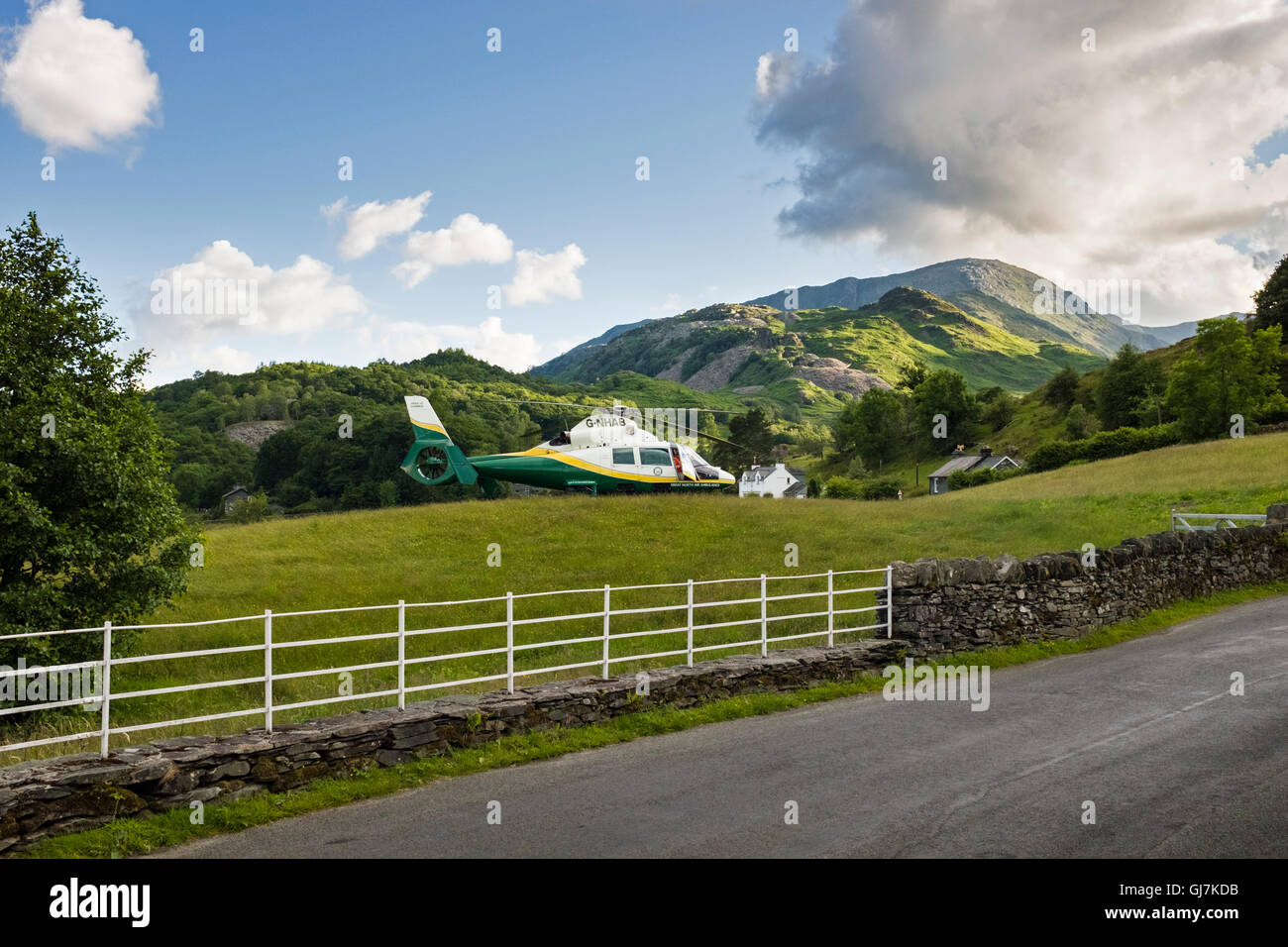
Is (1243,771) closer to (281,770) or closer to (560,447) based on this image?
(281,770)

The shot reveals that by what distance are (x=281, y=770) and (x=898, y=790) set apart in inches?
223

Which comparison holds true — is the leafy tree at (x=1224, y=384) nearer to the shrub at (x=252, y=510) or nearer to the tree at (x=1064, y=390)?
the tree at (x=1064, y=390)

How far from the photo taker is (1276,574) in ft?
72.5

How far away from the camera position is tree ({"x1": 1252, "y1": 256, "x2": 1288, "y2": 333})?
89.5 meters

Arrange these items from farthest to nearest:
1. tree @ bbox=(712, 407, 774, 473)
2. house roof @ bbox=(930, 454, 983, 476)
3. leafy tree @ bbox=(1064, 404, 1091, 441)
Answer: tree @ bbox=(712, 407, 774, 473), house roof @ bbox=(930, 454, 983, 476), leafy tree @ bbox=(1064, 404, 1091, 441)

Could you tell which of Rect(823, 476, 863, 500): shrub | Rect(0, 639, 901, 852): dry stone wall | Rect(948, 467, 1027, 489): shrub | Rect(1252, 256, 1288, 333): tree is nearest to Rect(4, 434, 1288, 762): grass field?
Rect(0, 639, 901, 852): dry stone wall

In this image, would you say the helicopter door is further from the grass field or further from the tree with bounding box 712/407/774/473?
the tree with bounding box 712/407/774/473

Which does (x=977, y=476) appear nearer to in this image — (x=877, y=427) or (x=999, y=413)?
(x=877, y=427)

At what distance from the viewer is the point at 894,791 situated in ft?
26.9

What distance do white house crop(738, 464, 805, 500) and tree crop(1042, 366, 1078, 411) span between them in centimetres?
3217

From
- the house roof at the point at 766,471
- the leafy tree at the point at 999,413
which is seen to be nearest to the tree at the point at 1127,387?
the leafy tree at the point at 999,413

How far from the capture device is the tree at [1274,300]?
89500 mm

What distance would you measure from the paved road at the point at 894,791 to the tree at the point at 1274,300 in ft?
316
